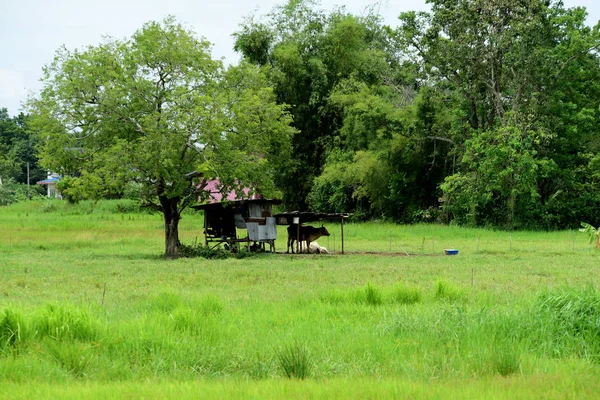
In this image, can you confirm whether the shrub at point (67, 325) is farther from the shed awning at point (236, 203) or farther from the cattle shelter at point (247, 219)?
the cattle shelter at point (247, 219)

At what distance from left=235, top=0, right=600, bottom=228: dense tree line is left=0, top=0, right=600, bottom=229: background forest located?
3.1 inches

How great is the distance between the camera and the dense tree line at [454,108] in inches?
1391

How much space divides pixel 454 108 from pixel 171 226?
2207 centimetres

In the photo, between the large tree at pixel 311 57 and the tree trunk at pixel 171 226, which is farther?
the large tree at pixel 311 57

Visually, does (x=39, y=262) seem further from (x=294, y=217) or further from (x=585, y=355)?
(x=585, y=355)

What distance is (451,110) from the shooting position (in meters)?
40.4

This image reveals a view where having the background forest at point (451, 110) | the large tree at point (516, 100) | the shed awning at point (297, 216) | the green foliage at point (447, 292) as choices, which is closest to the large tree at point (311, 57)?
the background forest at point (451, 110)

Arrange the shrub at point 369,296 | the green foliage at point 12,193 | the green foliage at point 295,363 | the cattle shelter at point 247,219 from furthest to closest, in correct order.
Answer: the green foliage at point 12,193, the cattle shelter at point 247,219, the shrub at point 369,296, the green foliage at point 295,363

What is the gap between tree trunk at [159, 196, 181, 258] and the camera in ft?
79.3

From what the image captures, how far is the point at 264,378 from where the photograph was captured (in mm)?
6391

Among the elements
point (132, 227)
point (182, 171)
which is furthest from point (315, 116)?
point (182, 171)

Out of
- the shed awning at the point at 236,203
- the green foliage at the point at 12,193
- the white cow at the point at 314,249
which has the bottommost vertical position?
the white cow at the point at 314,249

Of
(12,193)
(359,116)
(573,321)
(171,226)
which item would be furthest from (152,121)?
(12,193)

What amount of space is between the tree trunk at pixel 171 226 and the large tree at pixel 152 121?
0.04 metres
